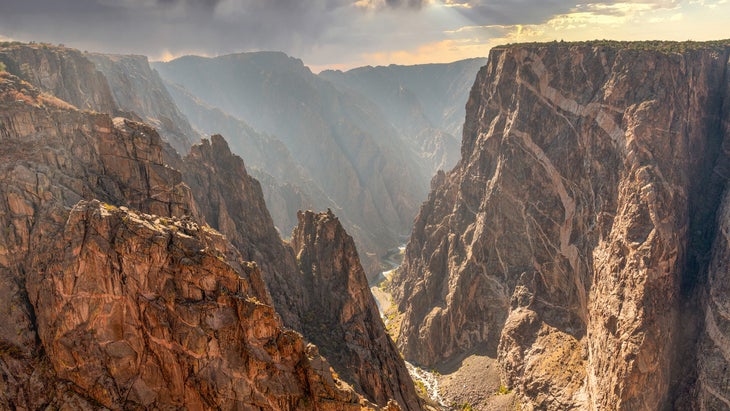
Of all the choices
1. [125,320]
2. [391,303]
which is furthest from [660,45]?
[125,320]

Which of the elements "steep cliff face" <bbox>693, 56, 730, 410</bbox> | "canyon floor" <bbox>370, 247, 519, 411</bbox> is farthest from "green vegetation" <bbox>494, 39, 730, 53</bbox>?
"canyon floor" <bbox>370, 247, 519, 411</bbox>

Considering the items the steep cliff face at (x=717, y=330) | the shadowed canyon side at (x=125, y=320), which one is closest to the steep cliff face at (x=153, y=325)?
the shadowed canyon side at (x=125, y=320)

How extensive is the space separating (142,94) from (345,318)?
421 feet

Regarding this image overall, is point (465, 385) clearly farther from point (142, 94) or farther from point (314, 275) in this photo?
point (142, 94)

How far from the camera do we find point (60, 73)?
84.8 meters

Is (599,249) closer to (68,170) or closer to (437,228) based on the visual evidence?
(437,228)

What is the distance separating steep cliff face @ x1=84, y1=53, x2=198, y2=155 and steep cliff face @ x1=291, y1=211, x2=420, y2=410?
6975cm

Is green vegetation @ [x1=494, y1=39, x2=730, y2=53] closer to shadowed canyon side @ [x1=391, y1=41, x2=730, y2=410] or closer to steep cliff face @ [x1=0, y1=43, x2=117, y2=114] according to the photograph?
shadowed canyon side @ [x1=391, y1=41, x2=730, y2=410]

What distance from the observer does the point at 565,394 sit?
69.3 meters

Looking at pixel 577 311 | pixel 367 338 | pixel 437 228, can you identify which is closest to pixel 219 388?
pixel 367 338

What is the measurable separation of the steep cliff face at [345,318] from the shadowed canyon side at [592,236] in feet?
92.8

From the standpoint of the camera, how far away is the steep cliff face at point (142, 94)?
130100 mm

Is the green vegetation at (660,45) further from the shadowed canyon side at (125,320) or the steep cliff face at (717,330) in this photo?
the shadowed canyon side at (125,320)

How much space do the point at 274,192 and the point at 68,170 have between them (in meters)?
150
